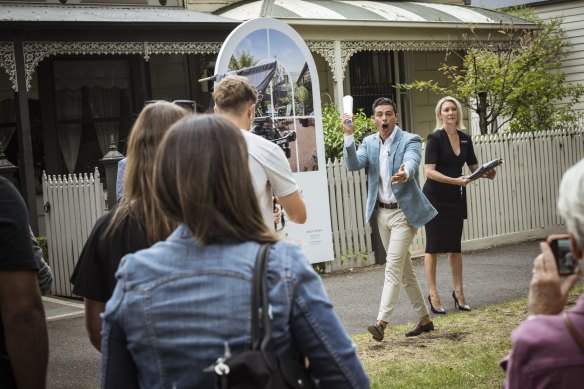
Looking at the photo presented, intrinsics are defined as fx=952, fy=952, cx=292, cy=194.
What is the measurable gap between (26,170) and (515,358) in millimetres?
12040

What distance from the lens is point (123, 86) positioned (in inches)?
688

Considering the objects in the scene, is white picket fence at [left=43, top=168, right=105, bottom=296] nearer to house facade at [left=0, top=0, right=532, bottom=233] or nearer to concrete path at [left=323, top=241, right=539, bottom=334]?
house facade at [left=0, top=0, right=532, bottom=233]

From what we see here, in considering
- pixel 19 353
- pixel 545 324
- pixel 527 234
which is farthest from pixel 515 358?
pixel 527 234

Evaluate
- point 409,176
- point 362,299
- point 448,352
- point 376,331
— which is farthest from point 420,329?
point 362,299

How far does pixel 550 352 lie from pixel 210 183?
95cm

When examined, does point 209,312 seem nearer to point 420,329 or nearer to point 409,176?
point 409,176

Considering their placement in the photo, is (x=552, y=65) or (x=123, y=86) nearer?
(x=123, y=86)

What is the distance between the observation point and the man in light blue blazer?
7953 millimetres

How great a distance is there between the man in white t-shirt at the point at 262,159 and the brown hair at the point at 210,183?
245cm

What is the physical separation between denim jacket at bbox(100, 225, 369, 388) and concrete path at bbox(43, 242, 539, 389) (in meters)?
4.88

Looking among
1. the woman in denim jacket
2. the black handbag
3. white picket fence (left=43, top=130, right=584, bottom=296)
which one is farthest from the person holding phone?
white picket fence (left=43, top=130, right=584, bottom=296)

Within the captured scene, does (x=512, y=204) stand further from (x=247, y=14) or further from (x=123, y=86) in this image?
(x=123, y=86)

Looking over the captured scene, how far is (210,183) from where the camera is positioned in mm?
2426

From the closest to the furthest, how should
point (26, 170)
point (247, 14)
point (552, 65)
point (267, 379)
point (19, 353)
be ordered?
point (267, 379) → point (19, 353) → point (26, 170) → point (247, 14) → point (552, 65)
